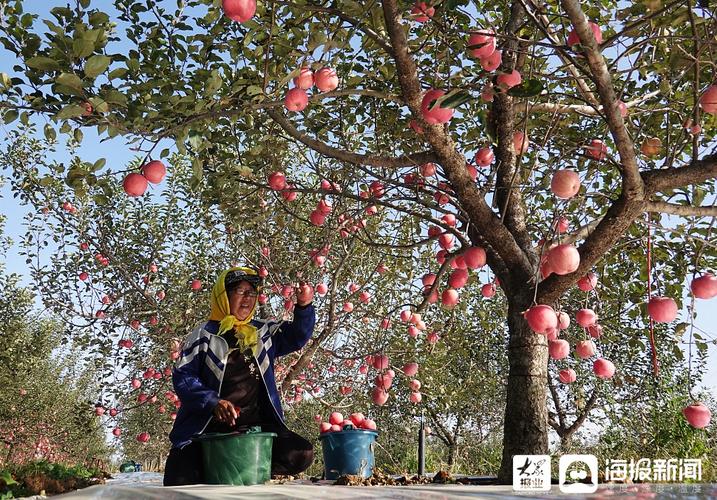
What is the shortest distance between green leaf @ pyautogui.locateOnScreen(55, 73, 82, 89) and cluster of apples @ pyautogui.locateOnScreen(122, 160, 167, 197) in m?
0.74

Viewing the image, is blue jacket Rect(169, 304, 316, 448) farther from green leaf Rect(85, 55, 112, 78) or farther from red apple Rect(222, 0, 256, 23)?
red apple Rect(222, 0, 256, 23)

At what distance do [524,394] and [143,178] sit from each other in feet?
8.18

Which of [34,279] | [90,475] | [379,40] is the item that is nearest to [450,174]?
[379,40]

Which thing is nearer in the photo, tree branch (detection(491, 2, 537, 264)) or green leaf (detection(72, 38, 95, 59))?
green leaf (detection(72, 38, 95, 59))

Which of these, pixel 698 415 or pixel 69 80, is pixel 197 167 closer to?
pixel 69 80

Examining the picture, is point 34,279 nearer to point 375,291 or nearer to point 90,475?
point 90,475

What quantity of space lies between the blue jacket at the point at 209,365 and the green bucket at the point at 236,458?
10.0 inches

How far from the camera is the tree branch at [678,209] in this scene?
120 inches

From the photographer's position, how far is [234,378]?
3.41 meters

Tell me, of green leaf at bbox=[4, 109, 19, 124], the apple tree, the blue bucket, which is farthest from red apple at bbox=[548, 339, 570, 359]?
green leaf at bbox=[4, 109, 19, 124]

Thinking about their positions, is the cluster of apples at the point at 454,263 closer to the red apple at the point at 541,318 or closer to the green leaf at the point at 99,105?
the red apple at the point at 541,318

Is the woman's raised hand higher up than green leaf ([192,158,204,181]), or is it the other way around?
green leaf ([192,158,204,181])

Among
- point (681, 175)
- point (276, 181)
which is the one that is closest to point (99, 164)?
point (276, 181)

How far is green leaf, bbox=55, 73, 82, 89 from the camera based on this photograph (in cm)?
206
